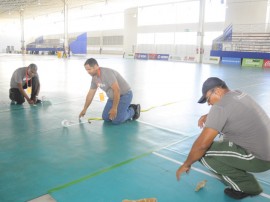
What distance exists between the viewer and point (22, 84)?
19.6 feet

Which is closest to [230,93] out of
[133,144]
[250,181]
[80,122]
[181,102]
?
[250,181]

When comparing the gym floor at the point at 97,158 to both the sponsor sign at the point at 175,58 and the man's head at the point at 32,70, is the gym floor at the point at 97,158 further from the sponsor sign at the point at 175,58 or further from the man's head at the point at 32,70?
the sponsor sign at the point at 175,58

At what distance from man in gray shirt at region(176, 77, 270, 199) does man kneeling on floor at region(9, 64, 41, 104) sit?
4485 mm

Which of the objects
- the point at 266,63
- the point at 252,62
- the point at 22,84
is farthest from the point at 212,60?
the point at 22,84

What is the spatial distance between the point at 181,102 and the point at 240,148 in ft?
15.0

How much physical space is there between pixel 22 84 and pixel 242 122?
202 inches

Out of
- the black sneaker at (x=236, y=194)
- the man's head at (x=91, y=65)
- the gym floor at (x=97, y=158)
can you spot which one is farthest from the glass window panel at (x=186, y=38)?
the black sneaker at (x=236, y=194)

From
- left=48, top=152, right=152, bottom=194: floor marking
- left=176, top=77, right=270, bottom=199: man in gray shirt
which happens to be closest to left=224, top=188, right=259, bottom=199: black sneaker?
left=176, top=77, right=270, bottom=199: man in gray shirt

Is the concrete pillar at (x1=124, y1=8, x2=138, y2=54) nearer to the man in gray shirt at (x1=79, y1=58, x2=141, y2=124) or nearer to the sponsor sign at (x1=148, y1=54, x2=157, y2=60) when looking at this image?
the sponsor sign at (x1=148, y1=54, x2=157, y2=60)

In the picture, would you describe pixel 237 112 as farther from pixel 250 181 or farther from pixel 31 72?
pixel 31 72

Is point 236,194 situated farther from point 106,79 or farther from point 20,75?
point 20,75

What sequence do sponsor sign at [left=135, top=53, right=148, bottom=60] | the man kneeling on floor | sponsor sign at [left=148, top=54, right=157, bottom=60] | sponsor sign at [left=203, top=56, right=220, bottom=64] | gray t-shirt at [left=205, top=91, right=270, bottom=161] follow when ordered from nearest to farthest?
gray t-shirt at [left=205, top=91, right=270, bottom=161] < the man kneeling on floor < sponsor sign at [left=203, top=56, right=220, bottom=64] < sponsor sign at [left=148, top=54, right=157, bottom=60] < sponsor sign at [left=135, top=53, right=148, bottom=60]

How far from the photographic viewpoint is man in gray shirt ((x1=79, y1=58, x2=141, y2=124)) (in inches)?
173

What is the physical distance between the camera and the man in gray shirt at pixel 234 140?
7.22 feet
